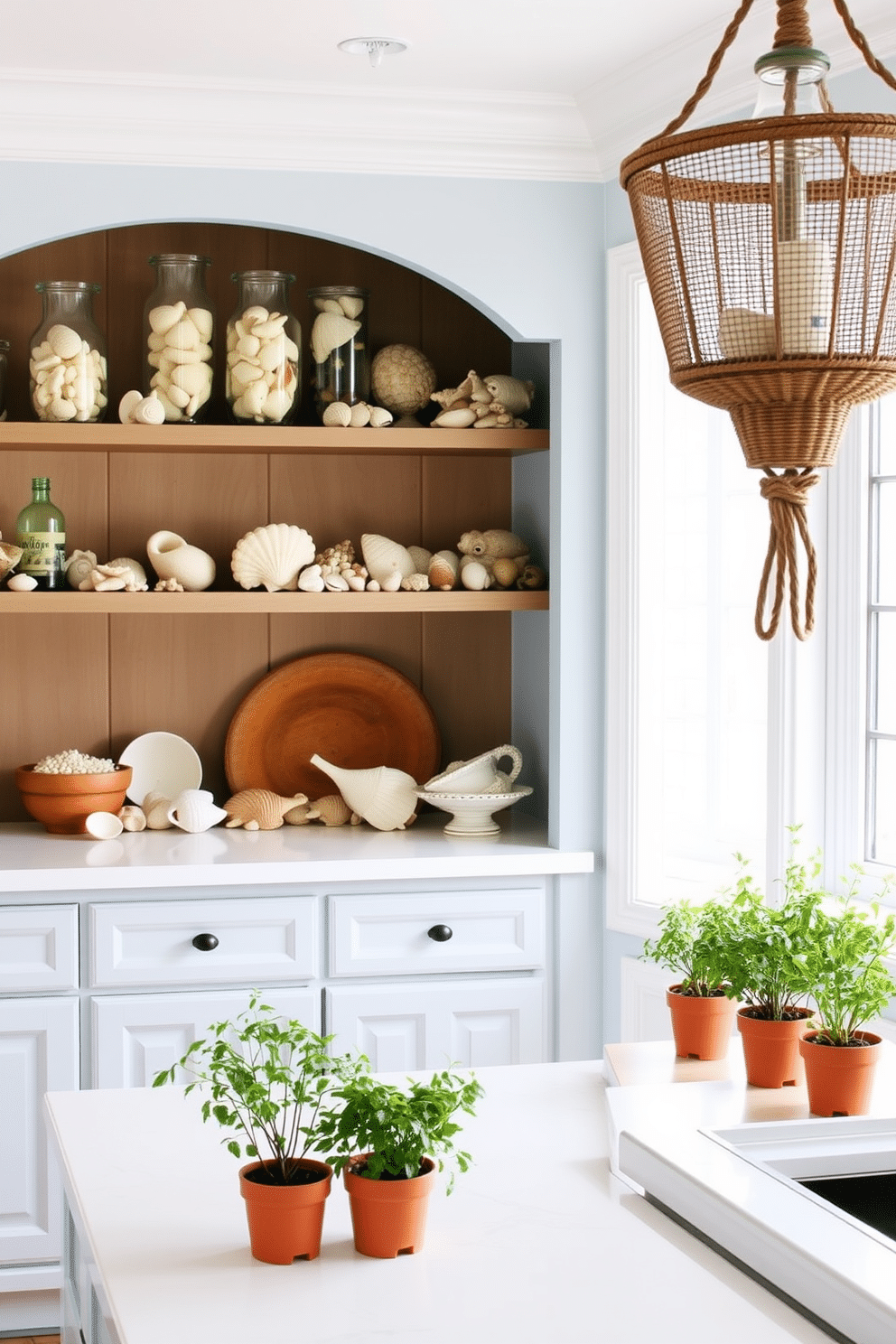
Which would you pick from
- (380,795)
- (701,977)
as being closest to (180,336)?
(380,795)

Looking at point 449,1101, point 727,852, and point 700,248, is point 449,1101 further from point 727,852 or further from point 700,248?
point 727,852

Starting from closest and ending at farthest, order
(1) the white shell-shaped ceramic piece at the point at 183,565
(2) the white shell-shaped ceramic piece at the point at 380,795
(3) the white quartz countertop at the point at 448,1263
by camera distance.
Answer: (3) the white quartz countertop at the point at 448,1263 → (1) the white shell-shaped ceramic piece at the point at 183,565 → (2) the white shell-shaped ceramic piece at the point at 380,795

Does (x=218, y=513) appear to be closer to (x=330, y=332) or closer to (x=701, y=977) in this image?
(x=330, y=332)

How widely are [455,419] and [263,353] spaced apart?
1.53 feet

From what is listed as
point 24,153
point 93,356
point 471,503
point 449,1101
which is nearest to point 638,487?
point 471,503

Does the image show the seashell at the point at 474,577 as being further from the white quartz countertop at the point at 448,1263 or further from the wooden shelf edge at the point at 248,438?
the white quartz countertop at the point at 448,1263

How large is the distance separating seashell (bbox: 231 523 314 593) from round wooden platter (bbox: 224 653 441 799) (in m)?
0.37

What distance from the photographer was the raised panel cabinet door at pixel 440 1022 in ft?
10.5

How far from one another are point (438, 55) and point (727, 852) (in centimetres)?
178

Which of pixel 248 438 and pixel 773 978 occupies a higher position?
pixel 248 438

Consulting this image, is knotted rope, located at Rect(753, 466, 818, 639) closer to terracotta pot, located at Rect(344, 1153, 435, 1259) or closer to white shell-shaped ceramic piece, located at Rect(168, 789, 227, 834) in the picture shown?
terracotta pot, located at Rect(344, 1153, 435, 1259)

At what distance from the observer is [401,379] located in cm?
349

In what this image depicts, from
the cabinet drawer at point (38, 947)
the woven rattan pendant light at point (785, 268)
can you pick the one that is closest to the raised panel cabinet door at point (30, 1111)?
the cabinet drawer at point (38, 947)

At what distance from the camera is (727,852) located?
10.7 feet
